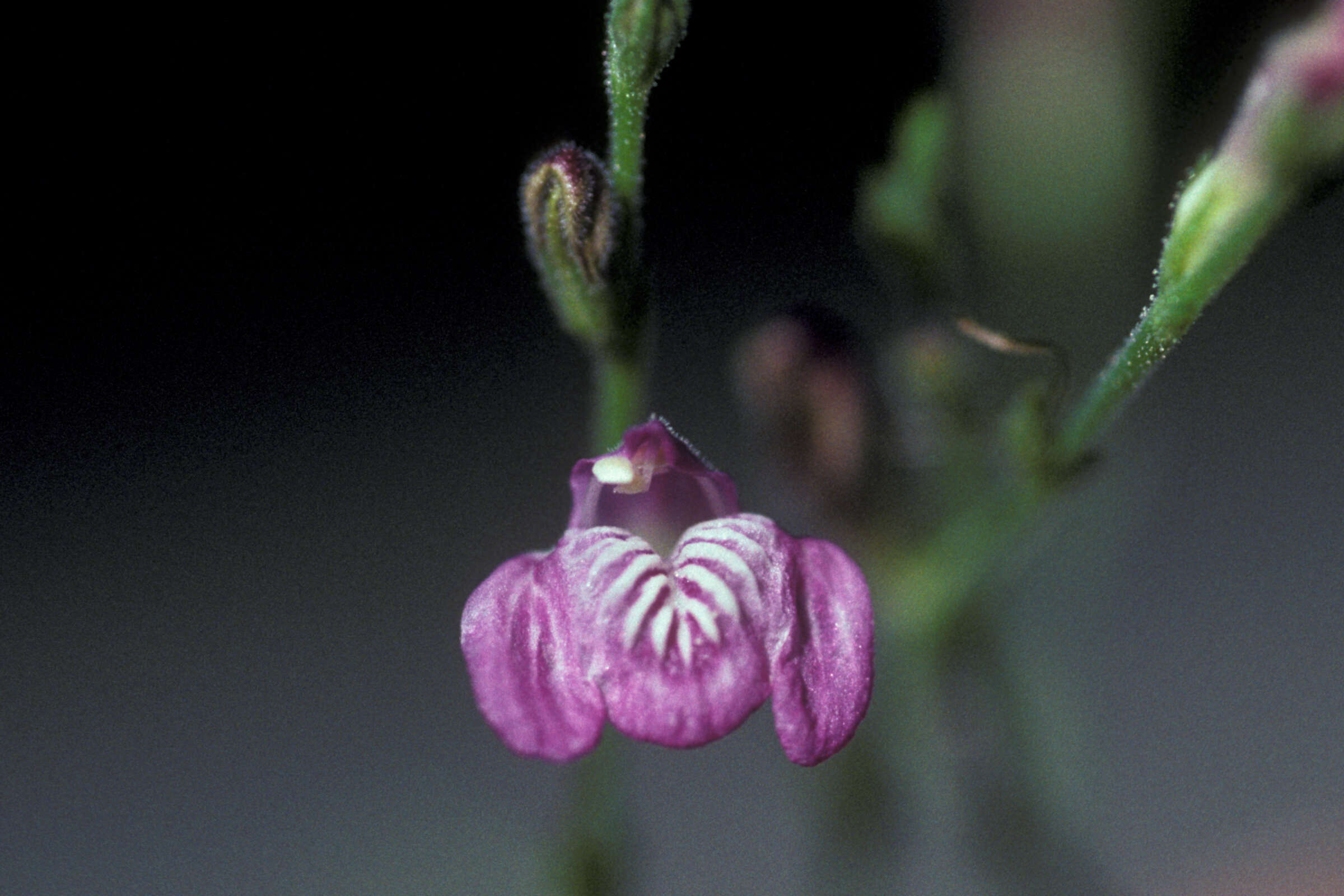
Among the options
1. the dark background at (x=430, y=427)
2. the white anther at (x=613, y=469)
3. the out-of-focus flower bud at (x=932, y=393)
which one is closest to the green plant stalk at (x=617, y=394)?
the white anther at (x=613, y=469)

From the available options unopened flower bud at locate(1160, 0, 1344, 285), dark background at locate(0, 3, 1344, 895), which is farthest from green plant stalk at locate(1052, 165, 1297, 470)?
dark background at locate(0, 3, 1344, 895)

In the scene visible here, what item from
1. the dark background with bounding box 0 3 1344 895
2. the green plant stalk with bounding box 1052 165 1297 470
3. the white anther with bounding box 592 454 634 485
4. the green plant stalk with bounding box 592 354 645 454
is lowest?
the dark background with bounding box 0 3 1344 895

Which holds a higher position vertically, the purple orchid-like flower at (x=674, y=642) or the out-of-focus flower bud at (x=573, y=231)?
the out-of-focus flower bud at (x=573, y=231)

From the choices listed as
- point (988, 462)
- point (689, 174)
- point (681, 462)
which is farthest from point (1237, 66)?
point (689, 174)

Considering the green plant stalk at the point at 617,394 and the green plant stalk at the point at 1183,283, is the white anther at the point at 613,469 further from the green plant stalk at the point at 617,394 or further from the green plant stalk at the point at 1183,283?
the green plant stalk at the point at 1183,283

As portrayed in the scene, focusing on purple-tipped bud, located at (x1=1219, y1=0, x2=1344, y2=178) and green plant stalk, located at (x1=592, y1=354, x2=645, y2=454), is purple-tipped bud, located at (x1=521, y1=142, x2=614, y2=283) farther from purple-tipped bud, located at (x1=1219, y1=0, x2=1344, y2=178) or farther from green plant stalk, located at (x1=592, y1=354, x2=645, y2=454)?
purple-tipped bud, located at (x1=1219, y1=0, x2=1344, y2=178)
